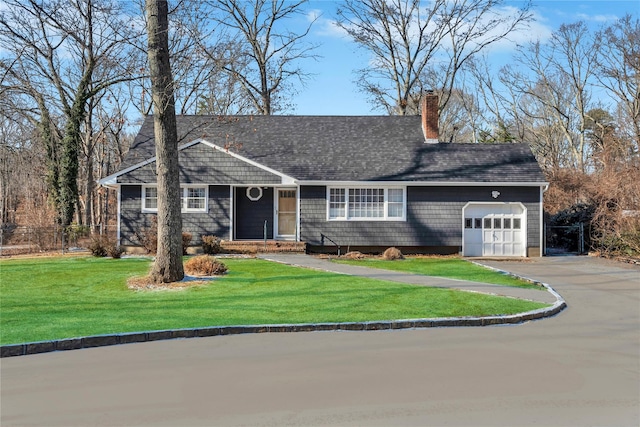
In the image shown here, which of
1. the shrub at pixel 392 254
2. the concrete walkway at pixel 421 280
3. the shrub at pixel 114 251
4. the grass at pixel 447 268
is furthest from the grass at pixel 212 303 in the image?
the shrub at pixel 392 254

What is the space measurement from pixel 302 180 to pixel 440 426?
17.5 meters

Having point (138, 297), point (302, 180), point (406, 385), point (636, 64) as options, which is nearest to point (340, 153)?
point (302, 180)

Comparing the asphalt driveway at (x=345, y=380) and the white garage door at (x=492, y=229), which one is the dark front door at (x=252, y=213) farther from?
the asphalt driveway at (x=345, y=380)

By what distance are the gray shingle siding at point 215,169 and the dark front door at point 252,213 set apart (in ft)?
2.84

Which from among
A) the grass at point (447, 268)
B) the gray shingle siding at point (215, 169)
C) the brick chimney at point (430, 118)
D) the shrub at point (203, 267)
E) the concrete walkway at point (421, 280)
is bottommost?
the grass at point (447, 268)

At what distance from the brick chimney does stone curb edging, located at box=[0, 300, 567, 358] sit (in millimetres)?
15508

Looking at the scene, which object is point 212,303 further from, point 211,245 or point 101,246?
point 101,246

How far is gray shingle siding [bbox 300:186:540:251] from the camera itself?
21.9 metres

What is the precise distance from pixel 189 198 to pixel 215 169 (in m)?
1.63

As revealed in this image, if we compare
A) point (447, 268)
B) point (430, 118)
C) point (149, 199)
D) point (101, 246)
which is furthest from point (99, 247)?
point (430, 118)

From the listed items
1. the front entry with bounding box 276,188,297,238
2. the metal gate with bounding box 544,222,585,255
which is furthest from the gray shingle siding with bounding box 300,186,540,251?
the metal gate with bounding box 544,222,585,255

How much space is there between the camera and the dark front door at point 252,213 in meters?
22.7

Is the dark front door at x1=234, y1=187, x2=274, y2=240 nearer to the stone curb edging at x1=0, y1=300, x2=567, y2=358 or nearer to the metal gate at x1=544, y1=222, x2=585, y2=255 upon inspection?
the metal gate at x1=544, y1=222, x2=585, y2=255

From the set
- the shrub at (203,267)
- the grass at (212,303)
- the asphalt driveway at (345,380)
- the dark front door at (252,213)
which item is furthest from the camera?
the dark front door at (252,213)
